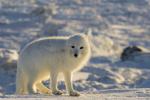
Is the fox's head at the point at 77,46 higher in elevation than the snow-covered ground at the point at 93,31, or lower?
lower

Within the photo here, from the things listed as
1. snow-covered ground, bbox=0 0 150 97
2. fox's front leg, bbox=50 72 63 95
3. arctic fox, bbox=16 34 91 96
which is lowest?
fox's front leg, bbox=50 72 63 95

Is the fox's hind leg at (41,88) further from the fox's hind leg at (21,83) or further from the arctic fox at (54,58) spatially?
the arctic fox at (54,58)

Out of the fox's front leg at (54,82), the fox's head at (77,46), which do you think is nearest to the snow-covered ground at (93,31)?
the fox's front leg at (54,82)

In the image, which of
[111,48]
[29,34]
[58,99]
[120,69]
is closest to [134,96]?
[58,99]

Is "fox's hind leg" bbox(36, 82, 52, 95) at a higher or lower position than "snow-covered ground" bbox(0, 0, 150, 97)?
lower

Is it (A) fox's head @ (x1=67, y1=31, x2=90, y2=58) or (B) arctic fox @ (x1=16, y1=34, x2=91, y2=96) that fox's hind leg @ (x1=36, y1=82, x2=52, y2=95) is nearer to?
(B) arctic fox @ (x1=16, y1=34, x2=91, y2=96)

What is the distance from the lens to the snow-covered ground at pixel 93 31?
41.7 feet

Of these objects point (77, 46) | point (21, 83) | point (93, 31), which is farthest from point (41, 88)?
point (93, 31)

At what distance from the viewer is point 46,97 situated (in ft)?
25.2

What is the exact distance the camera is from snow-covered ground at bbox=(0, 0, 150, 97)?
12.7 metres

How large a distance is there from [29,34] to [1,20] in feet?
7.36

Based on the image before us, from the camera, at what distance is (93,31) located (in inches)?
763

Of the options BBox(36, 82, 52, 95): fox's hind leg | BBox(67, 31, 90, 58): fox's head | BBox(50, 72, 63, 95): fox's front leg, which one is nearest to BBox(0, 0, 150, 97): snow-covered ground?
BBox(36, 82, 52, 95): fox's hind leg

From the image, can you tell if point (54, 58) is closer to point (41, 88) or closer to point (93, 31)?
point (41, 88)
